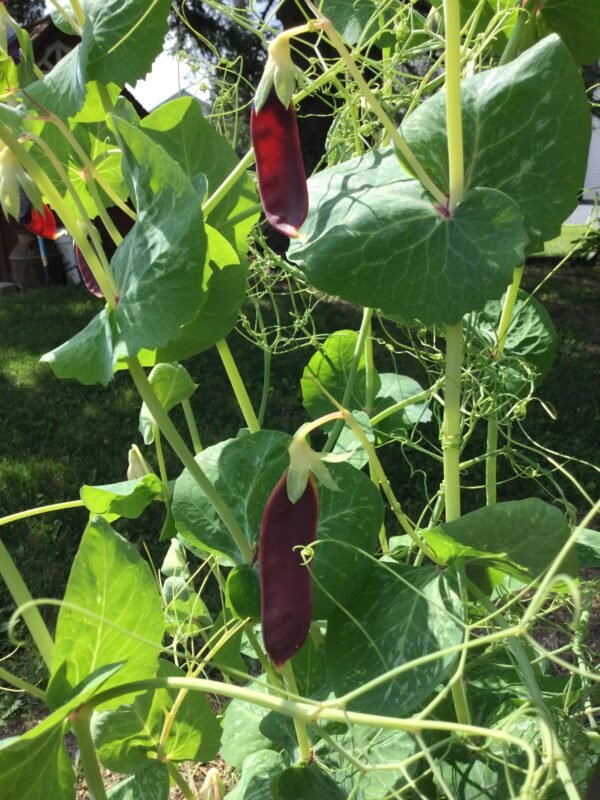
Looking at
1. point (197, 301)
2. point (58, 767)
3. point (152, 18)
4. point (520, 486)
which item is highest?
point (152, 18)

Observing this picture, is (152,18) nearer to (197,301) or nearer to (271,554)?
(197,301)

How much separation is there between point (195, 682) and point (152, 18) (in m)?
0.47

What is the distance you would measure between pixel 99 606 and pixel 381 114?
35cm

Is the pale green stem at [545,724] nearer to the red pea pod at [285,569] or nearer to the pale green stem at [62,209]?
the red pea pod at [285,569]

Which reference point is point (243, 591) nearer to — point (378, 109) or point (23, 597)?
point (23, 597)

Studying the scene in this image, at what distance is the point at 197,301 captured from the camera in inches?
19.8

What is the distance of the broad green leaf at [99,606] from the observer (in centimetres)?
49

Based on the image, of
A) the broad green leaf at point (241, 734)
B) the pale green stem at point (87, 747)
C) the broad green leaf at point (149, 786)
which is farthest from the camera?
the broad green leaf at point (241, 734)

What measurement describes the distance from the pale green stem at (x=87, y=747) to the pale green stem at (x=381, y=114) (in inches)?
15.3

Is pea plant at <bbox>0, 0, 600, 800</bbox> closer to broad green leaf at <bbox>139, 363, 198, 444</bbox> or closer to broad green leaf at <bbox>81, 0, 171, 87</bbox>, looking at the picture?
broad green leaf at <bbox>81, 0, 171, 87</bbox>

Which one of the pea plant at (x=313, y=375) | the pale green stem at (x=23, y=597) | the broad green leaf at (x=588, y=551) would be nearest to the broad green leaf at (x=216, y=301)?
the pea plant at (x=313, y=375)

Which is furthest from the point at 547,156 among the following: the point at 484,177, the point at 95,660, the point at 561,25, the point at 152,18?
the point at 95,660

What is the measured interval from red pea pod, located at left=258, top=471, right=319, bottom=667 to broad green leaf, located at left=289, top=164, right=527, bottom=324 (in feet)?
0.46

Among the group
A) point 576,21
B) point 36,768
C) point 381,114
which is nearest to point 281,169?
point 381,114
